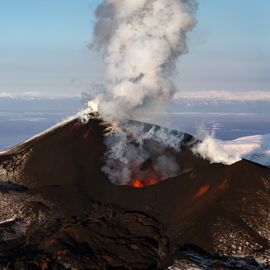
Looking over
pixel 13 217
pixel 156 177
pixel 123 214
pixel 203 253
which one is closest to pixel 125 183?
pixel 156 177

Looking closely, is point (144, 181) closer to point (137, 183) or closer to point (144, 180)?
point (144, 180)

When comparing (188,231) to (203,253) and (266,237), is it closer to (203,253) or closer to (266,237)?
(203,253)

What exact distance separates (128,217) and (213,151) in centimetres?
2259

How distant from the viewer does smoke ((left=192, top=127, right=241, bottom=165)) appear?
6140 centimetres

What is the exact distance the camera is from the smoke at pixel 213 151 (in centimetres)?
6140

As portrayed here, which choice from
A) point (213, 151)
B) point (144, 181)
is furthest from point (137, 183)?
point (213, 151)

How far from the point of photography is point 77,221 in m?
48.8

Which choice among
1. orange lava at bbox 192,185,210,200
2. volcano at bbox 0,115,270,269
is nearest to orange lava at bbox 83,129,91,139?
volcano at bbox 0,115,270,269

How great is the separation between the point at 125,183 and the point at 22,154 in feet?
65.2

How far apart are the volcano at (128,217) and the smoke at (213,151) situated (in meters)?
2.38

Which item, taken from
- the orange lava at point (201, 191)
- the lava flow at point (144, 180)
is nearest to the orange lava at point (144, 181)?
the lava flow at point (144, 180)

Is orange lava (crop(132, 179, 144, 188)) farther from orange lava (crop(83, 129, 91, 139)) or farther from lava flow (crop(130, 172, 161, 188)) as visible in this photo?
orange lava (crop(83, 129, 91, 139))

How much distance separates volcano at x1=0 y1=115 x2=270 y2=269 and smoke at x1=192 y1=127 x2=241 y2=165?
2.38m

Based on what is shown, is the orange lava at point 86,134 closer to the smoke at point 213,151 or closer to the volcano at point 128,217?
the volcano at point 128,217
